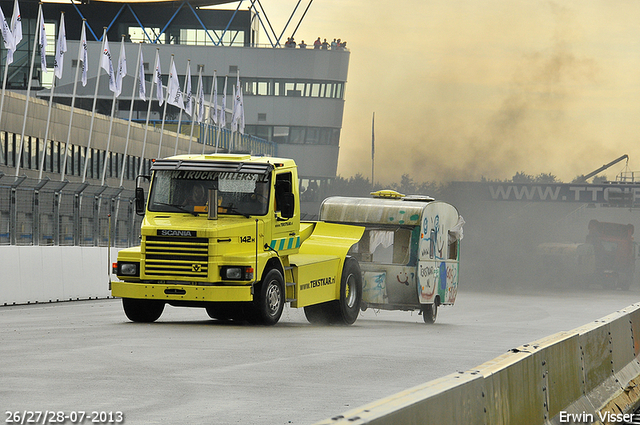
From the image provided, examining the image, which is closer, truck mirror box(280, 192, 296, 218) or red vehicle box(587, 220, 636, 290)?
truck mirror box(280, 192, 296, 218)

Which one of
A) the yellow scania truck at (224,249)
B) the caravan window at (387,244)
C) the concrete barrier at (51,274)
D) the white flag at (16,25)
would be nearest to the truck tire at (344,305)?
the yellow scania truck at (224,249)

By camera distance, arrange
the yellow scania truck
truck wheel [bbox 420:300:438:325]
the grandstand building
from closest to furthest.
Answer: the yellow scania truck
truck wheel [bbox 420:300:438:325]
the grandstand building

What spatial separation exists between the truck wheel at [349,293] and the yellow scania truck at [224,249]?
13 centimetres

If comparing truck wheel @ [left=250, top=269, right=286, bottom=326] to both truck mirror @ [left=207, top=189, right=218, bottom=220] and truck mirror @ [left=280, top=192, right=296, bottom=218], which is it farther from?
truck mirror @ [left=207, top=189, right=218, bottom=220]

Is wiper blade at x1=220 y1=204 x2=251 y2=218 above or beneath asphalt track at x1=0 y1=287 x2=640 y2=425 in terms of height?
above

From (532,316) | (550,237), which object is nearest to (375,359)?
(532,316)

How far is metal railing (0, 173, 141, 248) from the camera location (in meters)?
22.6

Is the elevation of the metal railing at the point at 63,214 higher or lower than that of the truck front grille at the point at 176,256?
higher

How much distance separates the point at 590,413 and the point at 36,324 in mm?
10722

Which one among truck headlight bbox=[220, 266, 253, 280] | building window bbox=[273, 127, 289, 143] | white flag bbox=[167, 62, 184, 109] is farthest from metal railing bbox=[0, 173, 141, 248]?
building window bbox=[273, 127, 289, 143]

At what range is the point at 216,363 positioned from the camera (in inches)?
433

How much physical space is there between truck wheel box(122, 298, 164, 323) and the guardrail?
817 centimetres

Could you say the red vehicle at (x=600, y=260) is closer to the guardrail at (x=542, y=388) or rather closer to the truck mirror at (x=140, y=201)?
the truck mirror at (x=140, y=201)

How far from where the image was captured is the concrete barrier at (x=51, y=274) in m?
21.8
